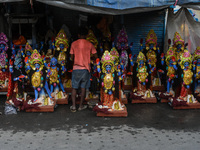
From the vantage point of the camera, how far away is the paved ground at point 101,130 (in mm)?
3770

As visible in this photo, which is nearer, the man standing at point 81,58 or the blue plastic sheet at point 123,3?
the blue plastic sheet at point 123,3

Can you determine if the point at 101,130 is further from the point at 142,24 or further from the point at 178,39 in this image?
the point at 142,24

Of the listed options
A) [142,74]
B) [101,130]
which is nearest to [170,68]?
[142,74]

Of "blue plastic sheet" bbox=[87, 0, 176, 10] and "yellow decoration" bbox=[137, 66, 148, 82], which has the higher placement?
"blue plastic sheet" bbox=[87, 0, 176, 10]

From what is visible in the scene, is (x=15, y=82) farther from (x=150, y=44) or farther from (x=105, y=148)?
(x=150, y=44)

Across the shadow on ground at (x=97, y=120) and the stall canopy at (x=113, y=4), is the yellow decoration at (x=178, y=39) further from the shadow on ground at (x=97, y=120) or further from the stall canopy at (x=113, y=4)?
the shadow on ground at (x=97, y=120)

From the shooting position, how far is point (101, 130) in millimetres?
4309

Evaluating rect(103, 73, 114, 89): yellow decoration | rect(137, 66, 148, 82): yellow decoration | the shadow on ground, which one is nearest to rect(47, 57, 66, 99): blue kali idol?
the shadow on ground

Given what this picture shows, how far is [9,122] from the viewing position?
15.5ft

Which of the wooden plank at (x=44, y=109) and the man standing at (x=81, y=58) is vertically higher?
the man standing at (x=81, y=58)

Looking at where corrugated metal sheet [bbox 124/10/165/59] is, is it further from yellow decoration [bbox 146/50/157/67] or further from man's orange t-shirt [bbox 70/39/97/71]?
man's orange t-shirt [bbox 70/39/97/71]

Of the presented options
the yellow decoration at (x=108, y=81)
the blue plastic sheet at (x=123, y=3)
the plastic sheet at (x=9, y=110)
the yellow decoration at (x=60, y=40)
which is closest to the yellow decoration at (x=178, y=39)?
the blue plastic sheet at (x=123, y=3)

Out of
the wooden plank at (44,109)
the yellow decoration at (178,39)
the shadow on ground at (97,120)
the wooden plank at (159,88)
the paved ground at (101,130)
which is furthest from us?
the wooden plank at (159,88)

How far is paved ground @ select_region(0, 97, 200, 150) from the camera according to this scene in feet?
12.4
